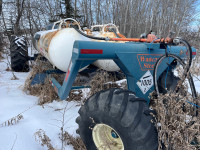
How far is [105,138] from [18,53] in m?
4.60

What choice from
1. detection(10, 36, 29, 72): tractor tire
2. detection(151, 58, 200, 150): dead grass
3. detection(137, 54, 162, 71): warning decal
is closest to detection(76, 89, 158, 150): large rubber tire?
detection(151, 58, 200, 150): dead grass

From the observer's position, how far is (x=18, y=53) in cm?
528

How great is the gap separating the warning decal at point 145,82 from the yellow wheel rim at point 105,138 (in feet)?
1.84

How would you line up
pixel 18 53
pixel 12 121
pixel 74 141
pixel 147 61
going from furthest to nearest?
pixel 18 53 → pixel 12 121 → pixel 74 141 → pixel 147 61

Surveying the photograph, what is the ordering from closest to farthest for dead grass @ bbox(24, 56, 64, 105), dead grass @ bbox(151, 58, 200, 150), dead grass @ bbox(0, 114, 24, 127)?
dead grass @ bbox(151, 58, 200, 150) < dead grass @ bbox(0, 114, 24, 127) < dead grass @ bbox(24, 56, 64, 105)

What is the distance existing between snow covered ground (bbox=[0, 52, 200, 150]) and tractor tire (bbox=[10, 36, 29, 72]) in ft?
5.92

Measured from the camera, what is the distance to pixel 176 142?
1.33m

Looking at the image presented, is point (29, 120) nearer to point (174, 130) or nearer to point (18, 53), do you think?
point (174, 130)

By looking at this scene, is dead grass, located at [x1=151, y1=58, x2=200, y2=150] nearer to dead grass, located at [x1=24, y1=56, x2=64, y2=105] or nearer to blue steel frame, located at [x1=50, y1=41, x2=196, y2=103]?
blue steel frame, located at [x1=50, y1=41, x2=196, y2=103]

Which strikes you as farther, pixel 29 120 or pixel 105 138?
pixel 29 120

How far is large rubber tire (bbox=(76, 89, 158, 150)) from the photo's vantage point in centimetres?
128

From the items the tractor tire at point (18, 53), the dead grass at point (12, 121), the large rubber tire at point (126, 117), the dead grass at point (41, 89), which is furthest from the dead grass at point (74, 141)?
the tractor tire at point (18, 53)

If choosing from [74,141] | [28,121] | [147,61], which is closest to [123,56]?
[147,61]

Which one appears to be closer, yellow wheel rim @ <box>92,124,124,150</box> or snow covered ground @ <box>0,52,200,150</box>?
yellow wheel rim @ <box>92,124,124,150</box>
